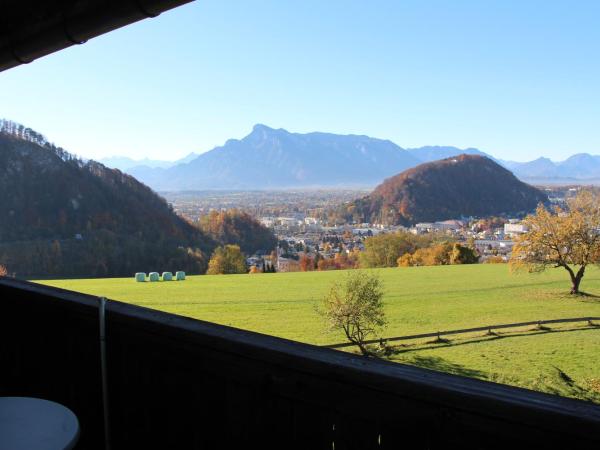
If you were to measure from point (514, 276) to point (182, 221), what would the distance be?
33.6 metres

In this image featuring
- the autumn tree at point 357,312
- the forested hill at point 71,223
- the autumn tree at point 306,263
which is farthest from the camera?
the autumn tree at point 306,263

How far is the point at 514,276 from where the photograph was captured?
106 ft

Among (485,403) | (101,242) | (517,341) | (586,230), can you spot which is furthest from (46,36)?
(101,242)

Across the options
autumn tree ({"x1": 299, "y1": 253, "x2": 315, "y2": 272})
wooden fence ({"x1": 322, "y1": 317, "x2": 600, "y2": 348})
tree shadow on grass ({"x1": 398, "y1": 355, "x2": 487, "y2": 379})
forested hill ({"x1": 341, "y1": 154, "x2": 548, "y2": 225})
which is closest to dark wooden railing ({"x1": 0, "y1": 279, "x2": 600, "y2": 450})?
tree shadow on grass ({"x1": 398, "y1": 355, "x2": 487, "y2": 379})

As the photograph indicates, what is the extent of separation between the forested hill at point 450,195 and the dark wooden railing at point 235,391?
71741 mm

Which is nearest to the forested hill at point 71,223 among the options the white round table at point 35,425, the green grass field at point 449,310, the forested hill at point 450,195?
the green grass field at point 449,310

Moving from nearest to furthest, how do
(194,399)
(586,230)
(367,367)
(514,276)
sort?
1. (367,367)
2. (194,399)
3. (586,230)
4. (514,276)

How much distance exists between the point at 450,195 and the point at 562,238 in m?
52.3

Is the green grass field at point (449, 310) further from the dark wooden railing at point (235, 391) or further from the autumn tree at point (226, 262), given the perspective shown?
the dark wooden railing at point (235, 391)

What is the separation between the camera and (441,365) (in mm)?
16188

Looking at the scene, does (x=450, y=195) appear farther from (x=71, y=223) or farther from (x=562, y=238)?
(x=71, y=223)

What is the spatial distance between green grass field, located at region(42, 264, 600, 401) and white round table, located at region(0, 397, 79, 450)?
1480 centimetres

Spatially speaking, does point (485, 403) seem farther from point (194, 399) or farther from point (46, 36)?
point (46, 36)

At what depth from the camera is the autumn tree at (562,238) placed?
2372cm
